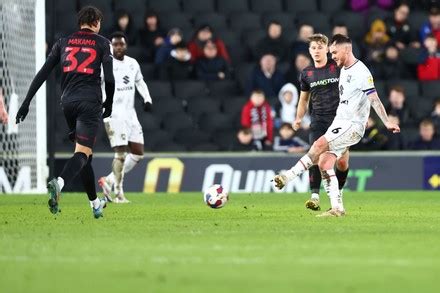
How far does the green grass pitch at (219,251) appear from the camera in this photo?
709 centimetres

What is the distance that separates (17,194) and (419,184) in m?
6.48

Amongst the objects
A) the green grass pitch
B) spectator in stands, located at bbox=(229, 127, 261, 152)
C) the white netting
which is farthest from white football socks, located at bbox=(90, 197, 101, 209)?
spectator in stands, located at bbox=(229, 127, 261, 152)

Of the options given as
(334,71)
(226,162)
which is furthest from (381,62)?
(334,71)

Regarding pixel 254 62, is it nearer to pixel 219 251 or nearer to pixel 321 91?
pixel 321 91

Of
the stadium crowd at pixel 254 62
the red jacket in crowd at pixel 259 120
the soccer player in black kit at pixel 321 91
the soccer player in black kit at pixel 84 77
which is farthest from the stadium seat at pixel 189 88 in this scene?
the soccer player in black kit at pixel 84 77

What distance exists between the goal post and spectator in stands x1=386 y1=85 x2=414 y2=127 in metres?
5.84

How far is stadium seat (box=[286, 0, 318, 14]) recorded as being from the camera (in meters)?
24.2

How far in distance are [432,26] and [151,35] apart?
5.12 metres

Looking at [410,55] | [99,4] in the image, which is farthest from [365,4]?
[99,4]

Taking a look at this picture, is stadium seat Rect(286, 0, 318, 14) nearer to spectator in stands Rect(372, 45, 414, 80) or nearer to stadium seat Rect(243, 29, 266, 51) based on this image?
stadium seat Rect(243, 29, 266, 51)

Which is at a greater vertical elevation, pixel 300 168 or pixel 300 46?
pixel 300 168

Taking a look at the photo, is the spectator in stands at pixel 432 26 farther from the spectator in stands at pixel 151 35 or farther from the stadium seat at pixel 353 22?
the spectator in stands at pixel 151 35

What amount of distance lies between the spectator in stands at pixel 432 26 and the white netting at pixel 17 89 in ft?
24.4

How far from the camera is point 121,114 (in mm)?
16719
